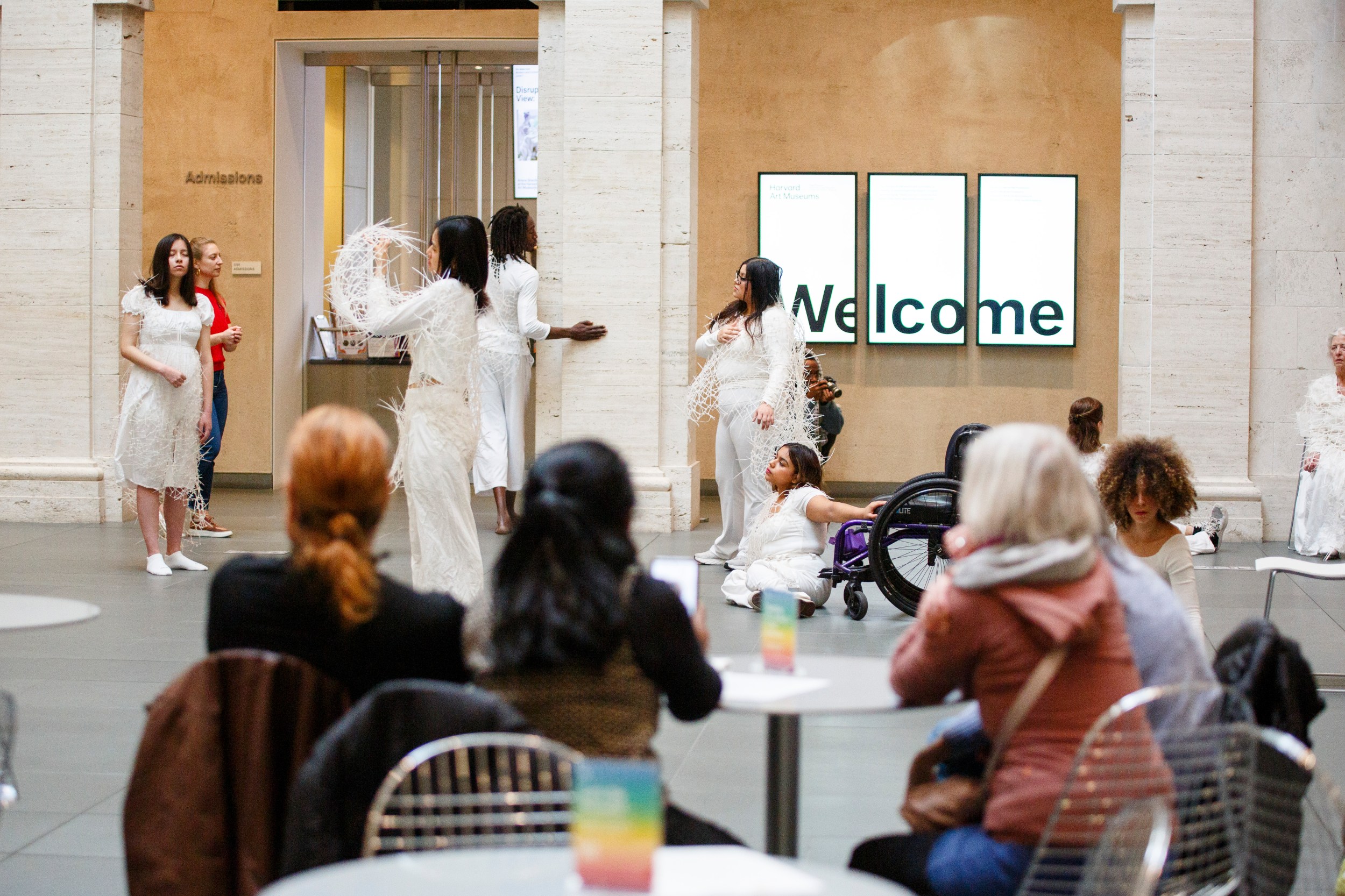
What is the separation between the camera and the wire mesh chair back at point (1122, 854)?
2.10 meters

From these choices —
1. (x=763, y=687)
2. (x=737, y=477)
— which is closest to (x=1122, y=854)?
(x=763, y=687)

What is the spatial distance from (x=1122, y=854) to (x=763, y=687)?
2.76ft

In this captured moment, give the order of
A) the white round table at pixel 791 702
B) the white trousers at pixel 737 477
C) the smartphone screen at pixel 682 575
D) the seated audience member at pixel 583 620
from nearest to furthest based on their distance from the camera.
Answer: the seated audience member at pixel 583 620
the white round table at pixel 791 702
the smartphone screen at pixel 682 575
the white trousers at pixel 737 477

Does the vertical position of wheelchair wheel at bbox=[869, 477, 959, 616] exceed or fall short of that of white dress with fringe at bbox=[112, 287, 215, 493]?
it falls short

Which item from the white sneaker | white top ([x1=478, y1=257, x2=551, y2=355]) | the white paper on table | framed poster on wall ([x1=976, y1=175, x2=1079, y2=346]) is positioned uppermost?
framed poster on wall ([x1=976, y1=175, x2=1079, y2=346])

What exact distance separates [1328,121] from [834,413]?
382cm

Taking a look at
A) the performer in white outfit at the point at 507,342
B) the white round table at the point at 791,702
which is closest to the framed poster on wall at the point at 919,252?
the performer in white outfit at the point at 507,342

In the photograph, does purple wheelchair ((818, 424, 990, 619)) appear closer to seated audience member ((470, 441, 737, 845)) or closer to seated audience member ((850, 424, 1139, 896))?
seated audience member ((850, 424, 1139, 896))

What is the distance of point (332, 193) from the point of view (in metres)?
12.9

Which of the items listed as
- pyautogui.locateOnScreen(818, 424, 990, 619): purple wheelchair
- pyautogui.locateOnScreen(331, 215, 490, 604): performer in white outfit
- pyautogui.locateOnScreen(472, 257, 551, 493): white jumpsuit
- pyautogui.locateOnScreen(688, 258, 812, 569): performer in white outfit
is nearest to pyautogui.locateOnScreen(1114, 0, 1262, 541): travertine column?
pyautogui.locateOnScreen(688, 258, 812, 569): performer in white outfit

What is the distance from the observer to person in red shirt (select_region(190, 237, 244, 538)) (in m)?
8.87

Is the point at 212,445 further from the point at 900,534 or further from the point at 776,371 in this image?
the point at 900,534

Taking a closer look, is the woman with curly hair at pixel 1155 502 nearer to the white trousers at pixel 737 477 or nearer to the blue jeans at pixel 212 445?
the white trousers at pixel 737 477

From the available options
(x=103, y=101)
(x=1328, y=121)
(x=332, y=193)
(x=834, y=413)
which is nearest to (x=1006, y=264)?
(x=834, y=413)
